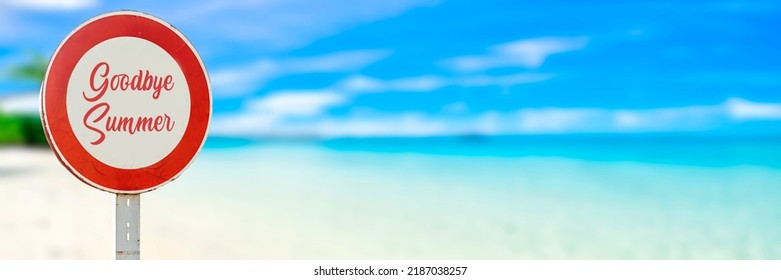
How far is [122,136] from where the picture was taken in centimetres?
202

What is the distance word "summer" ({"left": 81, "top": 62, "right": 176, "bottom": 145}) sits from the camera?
1995 millimetres

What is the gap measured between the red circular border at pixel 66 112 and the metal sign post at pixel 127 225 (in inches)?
1.7

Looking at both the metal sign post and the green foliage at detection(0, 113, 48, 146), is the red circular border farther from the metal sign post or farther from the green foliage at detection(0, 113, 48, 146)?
the green foliage at detection(0, 113, 48, 146)

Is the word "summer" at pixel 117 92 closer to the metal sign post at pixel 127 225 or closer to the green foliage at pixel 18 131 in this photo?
the metal sign post at pixel 127 225

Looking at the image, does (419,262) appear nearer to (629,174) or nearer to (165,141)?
(165,141)

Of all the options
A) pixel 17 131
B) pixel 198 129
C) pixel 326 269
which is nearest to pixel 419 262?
pixel 326 269

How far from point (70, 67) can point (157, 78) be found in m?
0.22

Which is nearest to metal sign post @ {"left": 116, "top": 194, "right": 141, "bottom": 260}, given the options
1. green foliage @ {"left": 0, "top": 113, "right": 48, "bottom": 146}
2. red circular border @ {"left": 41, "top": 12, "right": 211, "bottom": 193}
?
red circular border @ {"left": 41, "top": 12, "right": 211, "bottom": 193}

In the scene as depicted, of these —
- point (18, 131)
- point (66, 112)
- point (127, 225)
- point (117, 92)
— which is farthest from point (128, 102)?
point (18, 131)

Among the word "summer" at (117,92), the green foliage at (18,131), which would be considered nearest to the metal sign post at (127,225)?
the word "summer" at (117,92)

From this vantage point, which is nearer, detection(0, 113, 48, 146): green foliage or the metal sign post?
the metal sign post

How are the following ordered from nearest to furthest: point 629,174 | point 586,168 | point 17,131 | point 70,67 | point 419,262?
point 70,67 → point 419,262 → point 17,131 → point 629,174 → point 586,168

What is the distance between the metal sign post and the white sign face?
0.10m

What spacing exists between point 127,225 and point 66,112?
1.14ft
